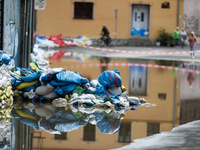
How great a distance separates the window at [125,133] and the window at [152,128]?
0.94 ft

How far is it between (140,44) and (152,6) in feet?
9.55

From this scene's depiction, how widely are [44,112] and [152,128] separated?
1939 millimetres

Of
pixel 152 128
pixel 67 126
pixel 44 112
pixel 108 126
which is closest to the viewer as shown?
pixel 67 126

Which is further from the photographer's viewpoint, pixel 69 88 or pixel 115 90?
pixel 115 90

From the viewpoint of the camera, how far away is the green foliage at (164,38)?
3397 cm

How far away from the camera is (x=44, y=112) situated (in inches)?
309

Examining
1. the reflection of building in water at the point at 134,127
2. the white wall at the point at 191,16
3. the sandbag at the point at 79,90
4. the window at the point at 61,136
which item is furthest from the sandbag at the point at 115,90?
the white wall at the point at 191,16

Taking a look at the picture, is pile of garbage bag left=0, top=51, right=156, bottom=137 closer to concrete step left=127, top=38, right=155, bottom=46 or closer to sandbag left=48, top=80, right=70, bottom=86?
sandbag left=48, top=80, right=70, bottom=86

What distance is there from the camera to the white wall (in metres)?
34.3

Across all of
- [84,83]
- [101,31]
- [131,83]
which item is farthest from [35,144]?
[101,31]

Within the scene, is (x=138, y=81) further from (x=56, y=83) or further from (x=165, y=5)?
(x=165, y=5)

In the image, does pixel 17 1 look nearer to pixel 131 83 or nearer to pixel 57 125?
pixel 131 83

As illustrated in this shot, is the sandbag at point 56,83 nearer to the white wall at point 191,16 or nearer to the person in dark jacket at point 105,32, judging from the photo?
the person in dark jacket at point 105,32

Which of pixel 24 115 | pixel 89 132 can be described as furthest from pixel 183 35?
pixel 89 132
